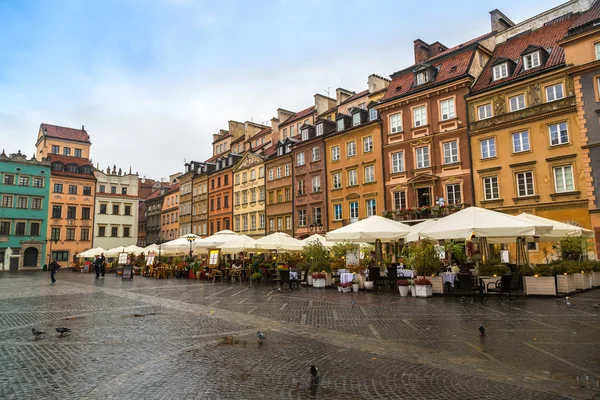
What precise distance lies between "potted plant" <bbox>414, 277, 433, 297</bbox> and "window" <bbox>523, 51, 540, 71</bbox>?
60.6 feet

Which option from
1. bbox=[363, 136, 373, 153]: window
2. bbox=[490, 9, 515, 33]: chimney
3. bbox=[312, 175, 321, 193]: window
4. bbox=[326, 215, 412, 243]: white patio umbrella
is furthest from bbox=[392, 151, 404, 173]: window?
bbox=[326, 215, 412, 243]: white patio umbrella

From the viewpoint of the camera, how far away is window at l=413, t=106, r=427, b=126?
3142cm

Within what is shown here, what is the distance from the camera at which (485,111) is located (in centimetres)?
2833

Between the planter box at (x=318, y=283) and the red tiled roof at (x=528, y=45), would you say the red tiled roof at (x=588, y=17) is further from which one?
the planter box at (x=318, y=283)

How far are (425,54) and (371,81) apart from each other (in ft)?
16.9

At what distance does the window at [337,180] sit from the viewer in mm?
37312

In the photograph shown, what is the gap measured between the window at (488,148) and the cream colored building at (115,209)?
53.6m

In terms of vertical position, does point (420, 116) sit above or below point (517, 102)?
above

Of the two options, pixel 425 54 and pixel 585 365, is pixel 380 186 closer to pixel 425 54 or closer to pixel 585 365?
pixel 425 54

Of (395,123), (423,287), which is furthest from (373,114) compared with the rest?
(423,287)

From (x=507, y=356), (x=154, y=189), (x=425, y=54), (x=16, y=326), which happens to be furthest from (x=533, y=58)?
(x=154, y=189)

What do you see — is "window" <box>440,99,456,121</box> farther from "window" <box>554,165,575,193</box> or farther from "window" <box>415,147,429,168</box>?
"window" <box>554,165,575,193</box>

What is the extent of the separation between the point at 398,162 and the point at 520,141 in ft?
29.0

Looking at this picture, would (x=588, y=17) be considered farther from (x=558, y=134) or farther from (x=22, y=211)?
(x=22, y=211)
